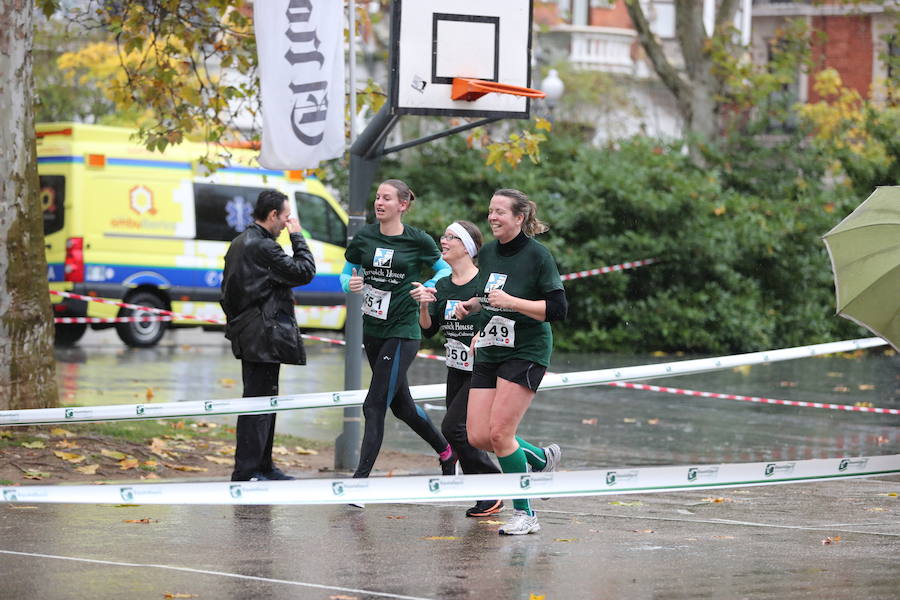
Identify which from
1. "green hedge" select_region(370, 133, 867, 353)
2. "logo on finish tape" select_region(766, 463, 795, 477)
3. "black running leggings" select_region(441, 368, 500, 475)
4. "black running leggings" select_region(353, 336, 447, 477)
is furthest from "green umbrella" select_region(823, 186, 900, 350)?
"green hedge" select_region(370, 133, 867, 353)

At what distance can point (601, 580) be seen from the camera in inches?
262

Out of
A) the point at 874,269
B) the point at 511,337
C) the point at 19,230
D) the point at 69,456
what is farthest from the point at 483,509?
the point at 19,230

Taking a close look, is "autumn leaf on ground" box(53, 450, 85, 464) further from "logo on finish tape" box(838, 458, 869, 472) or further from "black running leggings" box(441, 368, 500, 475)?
"logo on finish tape" box(838, 458, 869, 472)

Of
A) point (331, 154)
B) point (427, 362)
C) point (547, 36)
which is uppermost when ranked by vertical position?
point (547, 36)

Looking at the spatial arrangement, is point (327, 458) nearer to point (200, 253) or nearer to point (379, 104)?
point (379, 104)

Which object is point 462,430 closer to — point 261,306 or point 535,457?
point 535,457

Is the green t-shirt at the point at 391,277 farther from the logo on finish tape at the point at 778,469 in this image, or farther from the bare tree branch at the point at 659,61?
the bare tree branch at the point at 659,61

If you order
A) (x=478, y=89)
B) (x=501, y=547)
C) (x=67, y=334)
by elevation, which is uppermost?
(x=478, y=89)

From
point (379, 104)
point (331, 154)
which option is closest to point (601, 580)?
point (331, 154)

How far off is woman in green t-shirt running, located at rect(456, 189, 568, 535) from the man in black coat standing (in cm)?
179

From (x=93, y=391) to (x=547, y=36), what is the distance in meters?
29.8

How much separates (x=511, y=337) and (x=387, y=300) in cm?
137

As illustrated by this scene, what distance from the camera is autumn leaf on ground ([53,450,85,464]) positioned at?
10.1 metres

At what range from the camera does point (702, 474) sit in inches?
277
